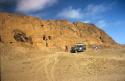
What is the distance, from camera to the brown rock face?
3086 inches

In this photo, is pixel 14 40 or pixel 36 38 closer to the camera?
pixel 14 40

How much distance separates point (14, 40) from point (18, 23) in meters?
9.73

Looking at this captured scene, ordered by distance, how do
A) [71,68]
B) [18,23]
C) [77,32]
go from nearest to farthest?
[71,68] → [18,23] → [77,32]

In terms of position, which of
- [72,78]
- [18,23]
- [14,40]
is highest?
[18,23]

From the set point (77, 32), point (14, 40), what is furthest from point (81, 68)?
point (77, 32)

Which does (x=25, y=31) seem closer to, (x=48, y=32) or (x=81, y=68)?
(x=48, y=32)

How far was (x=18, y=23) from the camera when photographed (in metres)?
83.0

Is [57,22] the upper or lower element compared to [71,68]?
upper

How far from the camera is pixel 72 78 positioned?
23.7 metres

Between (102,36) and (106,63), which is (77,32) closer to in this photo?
(102,36)

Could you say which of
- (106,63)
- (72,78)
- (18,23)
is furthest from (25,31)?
(72,78)

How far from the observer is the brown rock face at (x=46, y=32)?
78.4 m

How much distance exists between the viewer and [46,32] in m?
92.2

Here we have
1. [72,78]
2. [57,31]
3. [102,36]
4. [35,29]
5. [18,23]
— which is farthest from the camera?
[102,36]
